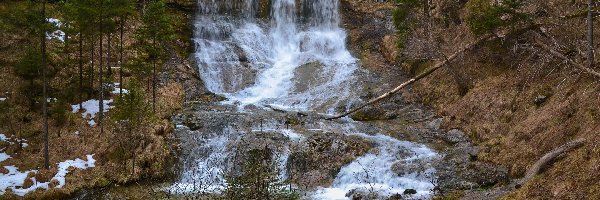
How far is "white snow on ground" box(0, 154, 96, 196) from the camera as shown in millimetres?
17453

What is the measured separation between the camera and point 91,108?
23.8m

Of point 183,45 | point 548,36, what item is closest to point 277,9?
point 183,45

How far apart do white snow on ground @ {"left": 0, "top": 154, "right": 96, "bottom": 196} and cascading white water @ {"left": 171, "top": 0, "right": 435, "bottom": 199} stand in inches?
166

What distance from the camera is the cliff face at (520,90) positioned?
11.4 metres

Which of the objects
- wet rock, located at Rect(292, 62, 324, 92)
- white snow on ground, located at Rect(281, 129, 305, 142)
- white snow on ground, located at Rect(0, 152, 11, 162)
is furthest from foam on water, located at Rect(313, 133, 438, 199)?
white snow on ground, located at Rect(0, 152, 11, 162)

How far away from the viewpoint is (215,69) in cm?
3119

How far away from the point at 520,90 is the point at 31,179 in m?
19.1

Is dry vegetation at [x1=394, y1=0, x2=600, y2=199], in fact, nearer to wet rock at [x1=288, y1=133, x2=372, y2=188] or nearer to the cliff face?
the cliff face

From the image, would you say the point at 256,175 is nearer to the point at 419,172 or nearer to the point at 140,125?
the point at 419,172

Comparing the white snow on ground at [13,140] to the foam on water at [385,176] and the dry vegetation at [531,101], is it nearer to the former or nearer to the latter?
the foam on water at [385,176]

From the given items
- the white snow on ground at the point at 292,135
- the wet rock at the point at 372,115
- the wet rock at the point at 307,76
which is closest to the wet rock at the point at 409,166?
the white snow on ground at the point at 292,135

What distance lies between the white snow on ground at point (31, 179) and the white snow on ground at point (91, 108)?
11.1 feet

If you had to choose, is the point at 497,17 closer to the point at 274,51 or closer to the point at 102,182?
the point at 102,182

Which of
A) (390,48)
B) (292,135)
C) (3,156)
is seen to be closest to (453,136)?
(292,135)
